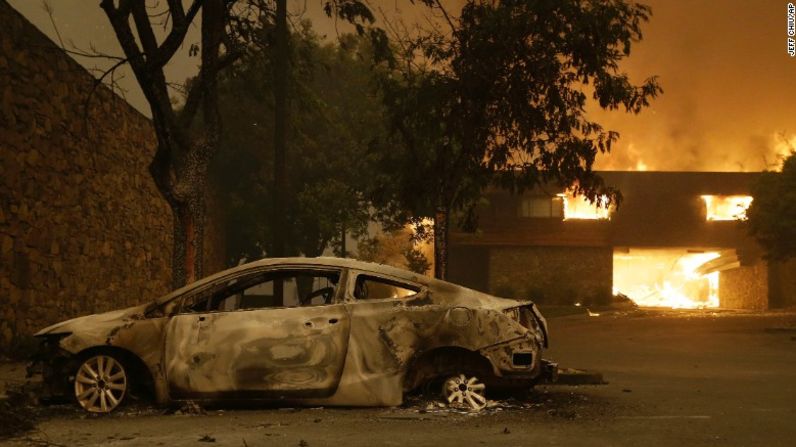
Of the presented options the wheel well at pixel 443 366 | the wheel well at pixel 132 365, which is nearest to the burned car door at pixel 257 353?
the wheel well at pixel 132 365

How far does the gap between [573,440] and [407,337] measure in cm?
213

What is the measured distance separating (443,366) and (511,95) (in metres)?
6.37

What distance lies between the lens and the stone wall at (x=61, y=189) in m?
15.0

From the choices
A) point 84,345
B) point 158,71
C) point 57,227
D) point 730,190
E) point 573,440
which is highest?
point 730,190

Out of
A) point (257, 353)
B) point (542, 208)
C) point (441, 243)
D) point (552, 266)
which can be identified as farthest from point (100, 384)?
point (542, 208)

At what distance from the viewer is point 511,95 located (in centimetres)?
1563

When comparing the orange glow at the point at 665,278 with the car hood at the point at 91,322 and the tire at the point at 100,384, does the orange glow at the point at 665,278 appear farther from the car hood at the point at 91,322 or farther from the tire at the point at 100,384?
the tire at the point at 100,384

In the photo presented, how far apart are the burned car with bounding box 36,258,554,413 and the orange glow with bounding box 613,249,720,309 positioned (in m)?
49.4

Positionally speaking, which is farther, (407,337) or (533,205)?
(533,205)

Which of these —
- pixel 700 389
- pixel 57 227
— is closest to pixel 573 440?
pixel 700 389

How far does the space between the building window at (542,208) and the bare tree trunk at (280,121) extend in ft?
120

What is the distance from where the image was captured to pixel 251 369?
1004 cm

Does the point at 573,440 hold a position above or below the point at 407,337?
below

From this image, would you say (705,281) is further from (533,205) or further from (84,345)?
(84,345)
